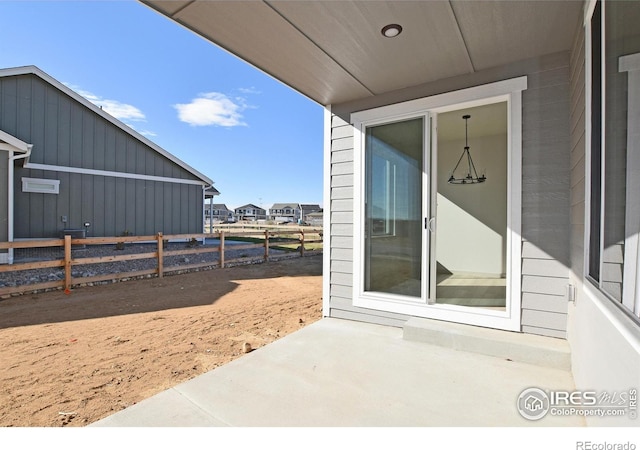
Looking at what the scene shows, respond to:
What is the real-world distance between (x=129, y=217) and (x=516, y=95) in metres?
11.2

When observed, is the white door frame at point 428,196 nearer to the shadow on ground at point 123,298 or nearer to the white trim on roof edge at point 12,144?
the shadow on ground at point 123,298

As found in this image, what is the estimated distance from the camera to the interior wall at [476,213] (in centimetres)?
529

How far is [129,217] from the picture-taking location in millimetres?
10609

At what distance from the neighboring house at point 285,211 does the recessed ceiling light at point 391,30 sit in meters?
51.4

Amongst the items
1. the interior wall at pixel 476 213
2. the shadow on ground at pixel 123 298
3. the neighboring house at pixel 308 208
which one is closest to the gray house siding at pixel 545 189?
the interior wall at pixel 476 213

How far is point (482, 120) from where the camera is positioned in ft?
14.3

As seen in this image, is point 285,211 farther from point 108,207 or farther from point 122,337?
point 122,337

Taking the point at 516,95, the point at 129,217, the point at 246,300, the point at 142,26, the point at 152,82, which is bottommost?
the point at 246,300

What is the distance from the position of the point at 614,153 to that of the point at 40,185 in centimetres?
1171

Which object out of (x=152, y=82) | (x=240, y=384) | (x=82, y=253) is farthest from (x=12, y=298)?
(x=152, y=82)

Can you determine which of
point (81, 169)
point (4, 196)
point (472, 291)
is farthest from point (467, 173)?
point (81, 169)

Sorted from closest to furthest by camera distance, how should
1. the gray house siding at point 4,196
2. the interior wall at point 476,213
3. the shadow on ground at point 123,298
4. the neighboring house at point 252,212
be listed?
the shadow on ground at point 123,298
the interior wall at point 476,213
the gray house siding at point 4,196
the neighboring house at point 252,212

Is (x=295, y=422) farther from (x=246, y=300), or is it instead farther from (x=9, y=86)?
(x=9, y=86)

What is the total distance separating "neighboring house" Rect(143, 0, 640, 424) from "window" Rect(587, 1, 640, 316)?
0.5 inches
